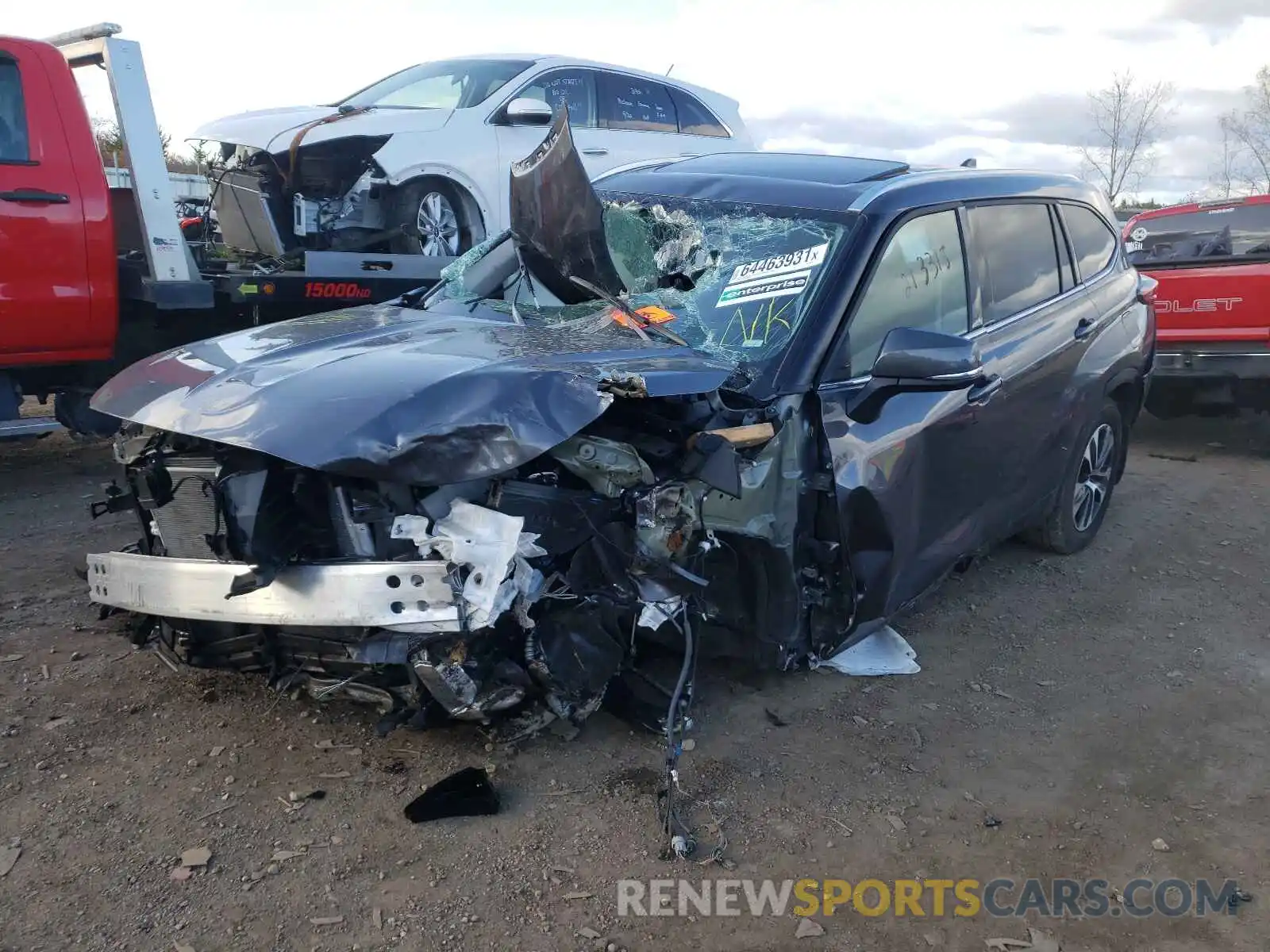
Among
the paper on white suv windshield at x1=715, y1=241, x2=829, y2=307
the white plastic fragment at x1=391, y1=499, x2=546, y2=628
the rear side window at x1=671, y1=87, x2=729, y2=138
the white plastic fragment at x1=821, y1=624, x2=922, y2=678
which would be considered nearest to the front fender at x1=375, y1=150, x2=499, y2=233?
the rear side window at x1=671, y1=87, x2=729, y2=138

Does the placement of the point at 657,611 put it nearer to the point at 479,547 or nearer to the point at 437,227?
the point at 479,547

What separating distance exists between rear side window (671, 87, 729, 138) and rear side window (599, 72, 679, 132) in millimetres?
70

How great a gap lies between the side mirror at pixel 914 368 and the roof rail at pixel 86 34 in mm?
4567

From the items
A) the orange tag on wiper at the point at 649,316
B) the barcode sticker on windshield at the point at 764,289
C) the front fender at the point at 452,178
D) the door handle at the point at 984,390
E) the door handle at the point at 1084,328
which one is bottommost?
the door handle at the point at 984,390

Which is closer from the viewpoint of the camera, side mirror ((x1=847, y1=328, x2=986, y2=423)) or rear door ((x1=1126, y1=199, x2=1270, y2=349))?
side mirror ((x1=847, y1=328, x2=986, y2=423))

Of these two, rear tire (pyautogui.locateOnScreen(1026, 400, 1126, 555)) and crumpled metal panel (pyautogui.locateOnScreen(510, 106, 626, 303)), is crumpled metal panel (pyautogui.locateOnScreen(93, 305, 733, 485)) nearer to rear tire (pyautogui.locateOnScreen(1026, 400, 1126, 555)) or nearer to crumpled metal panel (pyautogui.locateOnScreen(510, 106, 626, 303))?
crumpled metal panel (pyautogui.locateOnScreen(510, 106, 626, 303))

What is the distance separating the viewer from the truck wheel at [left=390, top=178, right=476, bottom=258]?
6887mm

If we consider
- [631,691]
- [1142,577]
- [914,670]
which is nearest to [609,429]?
[631,691]

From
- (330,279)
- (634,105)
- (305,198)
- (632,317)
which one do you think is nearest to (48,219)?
(330,279)

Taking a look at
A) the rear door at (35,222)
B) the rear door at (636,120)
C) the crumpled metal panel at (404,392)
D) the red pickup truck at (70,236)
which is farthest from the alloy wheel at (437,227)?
the crumpled metal panel at (404,392)

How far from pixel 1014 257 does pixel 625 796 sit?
8.95ft

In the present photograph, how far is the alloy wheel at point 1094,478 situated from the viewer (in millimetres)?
5059

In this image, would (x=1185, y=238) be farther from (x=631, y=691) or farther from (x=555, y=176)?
(x=631, y=691)

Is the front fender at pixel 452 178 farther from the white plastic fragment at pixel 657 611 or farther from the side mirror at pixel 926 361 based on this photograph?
the white plastic fragment at pixel 657 611
